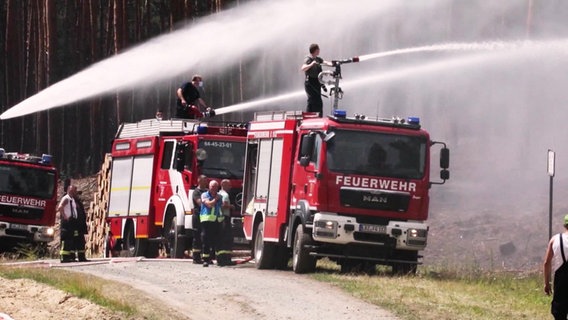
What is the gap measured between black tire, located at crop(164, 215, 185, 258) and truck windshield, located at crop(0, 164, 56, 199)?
19.4 feet

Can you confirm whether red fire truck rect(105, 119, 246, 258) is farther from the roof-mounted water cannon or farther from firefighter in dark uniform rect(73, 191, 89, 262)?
the roof-mounted water cannon

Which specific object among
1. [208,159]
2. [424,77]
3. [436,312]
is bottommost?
[436,312]

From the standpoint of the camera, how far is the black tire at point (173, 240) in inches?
1126

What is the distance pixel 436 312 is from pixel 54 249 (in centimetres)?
2368

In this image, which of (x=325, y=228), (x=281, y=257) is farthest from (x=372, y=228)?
(x=281, y=257)

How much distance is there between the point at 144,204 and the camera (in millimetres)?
31281

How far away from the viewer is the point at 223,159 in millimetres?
28453

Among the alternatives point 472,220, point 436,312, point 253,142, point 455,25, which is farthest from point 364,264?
point 455,25

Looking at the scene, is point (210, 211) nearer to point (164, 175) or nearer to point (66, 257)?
point (66, 257)

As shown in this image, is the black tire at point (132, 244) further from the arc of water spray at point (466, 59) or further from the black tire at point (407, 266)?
the black tire at point (407, 266)

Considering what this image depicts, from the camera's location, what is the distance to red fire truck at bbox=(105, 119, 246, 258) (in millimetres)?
28328

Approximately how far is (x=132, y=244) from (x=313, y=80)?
8.67 m

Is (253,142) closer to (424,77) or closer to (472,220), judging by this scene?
(472,220)

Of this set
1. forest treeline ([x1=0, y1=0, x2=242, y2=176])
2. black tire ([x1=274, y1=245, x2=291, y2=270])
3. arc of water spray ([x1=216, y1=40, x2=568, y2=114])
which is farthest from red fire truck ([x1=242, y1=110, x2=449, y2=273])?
forest treeline ([x1=0, y1=0, x2=242, y2=176])
